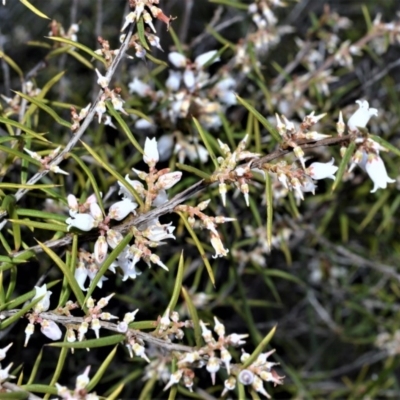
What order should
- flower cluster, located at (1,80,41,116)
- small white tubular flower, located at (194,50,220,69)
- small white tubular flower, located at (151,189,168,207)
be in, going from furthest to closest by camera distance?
small white tubular flower, located at (194,50,220,69) < flower cluster, located at (1,80,41,116) < small white tubular flower, located at (151,189,168,207)

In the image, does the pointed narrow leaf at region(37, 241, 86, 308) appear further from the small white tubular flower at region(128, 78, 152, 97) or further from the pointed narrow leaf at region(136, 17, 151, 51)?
the small white tubular flower at region(128, 78, 152, 97)

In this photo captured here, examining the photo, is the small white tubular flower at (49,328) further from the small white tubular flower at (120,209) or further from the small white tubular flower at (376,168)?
the small white tubular flower at (376,168)

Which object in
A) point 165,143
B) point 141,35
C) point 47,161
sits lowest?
point 165,143

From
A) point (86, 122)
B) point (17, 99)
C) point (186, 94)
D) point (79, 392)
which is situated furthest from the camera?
point (186, 94)

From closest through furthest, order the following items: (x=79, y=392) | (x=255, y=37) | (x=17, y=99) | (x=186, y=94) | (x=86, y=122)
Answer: (x=79, y=392)
(x=86, y=122)
(x=17, y=99)
(x=186, y=94)
(x=255, y=37)

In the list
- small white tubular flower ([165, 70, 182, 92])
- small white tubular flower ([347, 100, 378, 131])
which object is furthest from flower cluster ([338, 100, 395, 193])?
small white tubular flower ([165, 70, 182, 92])

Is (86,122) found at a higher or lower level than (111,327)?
higher

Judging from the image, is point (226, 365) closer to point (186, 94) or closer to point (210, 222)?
point (210, 222)

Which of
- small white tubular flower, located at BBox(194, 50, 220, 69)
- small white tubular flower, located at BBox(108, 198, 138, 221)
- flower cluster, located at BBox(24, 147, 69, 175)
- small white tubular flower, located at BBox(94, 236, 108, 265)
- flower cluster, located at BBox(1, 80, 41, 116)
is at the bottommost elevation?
small white tubular flower, located at BBox(94, 236, 108, 265)

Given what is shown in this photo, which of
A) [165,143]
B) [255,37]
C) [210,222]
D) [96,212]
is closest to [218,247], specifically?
[210,222]

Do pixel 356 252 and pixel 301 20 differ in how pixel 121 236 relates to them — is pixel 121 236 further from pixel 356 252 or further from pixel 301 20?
pixel 301 20
